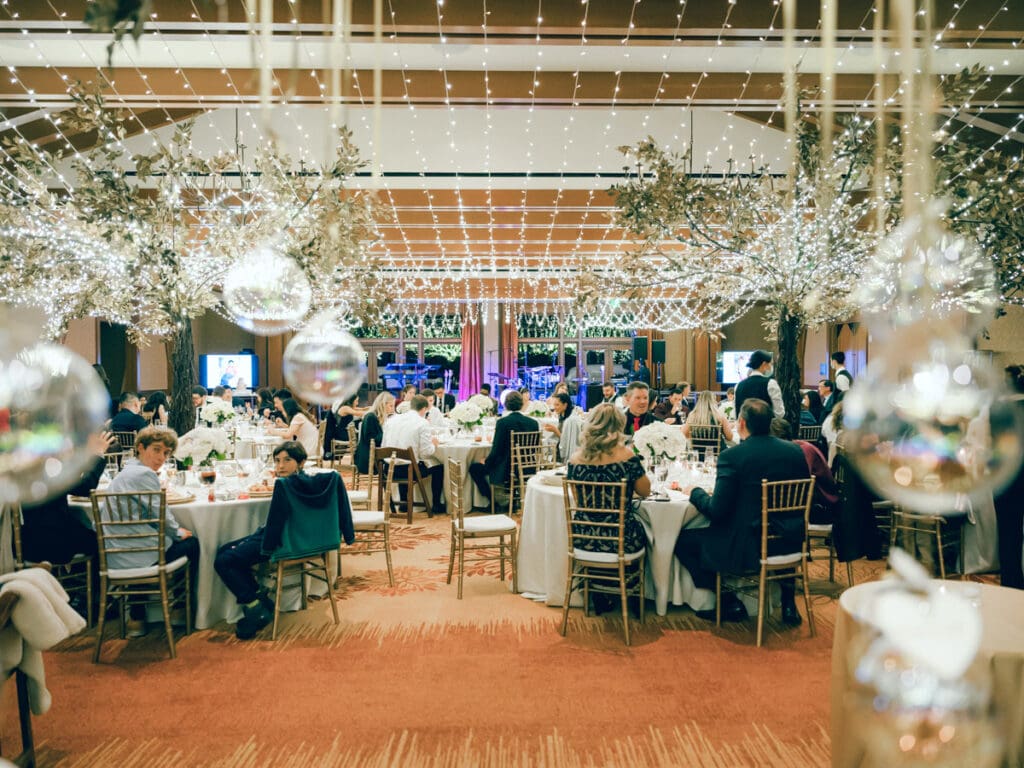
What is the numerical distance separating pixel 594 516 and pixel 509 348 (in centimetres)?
1703

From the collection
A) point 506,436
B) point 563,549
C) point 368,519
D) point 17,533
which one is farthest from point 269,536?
point 506,436

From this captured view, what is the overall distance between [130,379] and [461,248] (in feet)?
26.1

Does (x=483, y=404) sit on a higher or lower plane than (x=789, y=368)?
lower

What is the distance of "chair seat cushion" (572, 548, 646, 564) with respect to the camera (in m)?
4.46

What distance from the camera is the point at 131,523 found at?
4113 mm

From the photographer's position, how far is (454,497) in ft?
18.8

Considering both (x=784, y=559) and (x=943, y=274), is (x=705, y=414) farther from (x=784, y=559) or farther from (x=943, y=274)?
(x=784, y=559)

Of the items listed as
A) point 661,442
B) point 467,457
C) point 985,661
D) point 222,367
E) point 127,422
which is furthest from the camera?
point 222,367

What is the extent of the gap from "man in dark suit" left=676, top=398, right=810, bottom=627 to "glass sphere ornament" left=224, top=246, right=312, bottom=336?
3.41 m

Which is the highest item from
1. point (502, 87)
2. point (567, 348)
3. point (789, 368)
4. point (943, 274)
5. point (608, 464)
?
point (502, 87)

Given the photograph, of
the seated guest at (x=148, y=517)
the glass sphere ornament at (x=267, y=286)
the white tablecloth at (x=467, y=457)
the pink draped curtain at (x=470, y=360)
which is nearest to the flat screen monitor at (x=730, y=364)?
the pink draped curtain at (x=470, y=360)

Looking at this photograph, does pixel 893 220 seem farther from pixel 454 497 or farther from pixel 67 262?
pixel 67 262

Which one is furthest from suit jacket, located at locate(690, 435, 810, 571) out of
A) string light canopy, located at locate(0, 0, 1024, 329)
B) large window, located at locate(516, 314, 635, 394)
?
large window, located at locate(516, 314, 635, 394)

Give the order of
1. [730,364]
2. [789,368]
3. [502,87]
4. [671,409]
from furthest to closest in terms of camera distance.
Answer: [730,364], [671,409], [502,87], [789,368]
